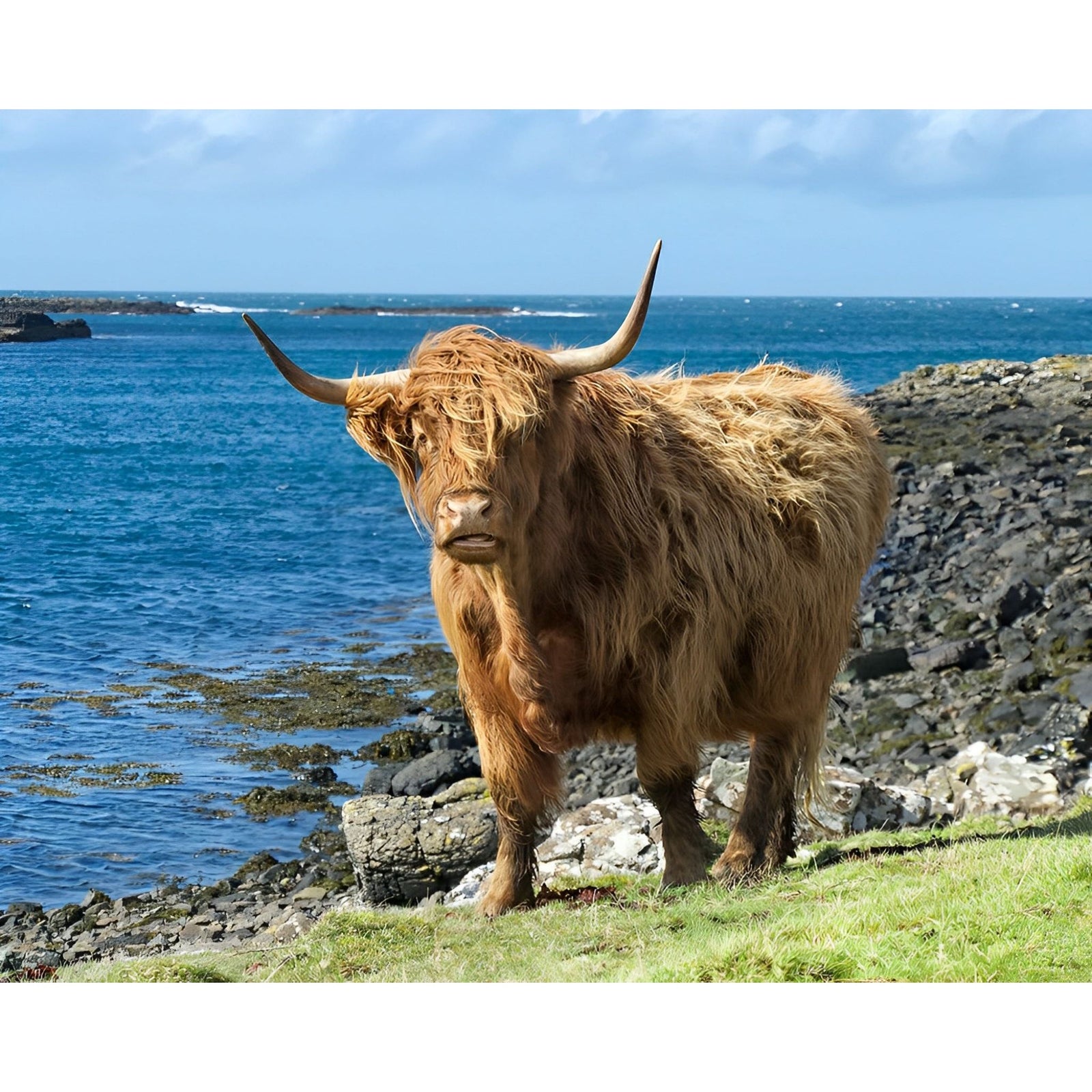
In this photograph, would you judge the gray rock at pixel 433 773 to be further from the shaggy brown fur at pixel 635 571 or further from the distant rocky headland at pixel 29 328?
the distant rocky headland at pixel 29 328

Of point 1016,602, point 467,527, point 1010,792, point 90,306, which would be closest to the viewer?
point 467,527

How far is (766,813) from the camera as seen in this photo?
6.18 m

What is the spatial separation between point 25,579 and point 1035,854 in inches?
592

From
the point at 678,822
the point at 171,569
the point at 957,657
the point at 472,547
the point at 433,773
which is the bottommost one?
the point at 171,569

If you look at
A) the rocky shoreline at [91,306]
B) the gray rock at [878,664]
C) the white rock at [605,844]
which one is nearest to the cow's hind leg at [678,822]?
the white rock at [605,844]

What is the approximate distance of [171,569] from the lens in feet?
65.2

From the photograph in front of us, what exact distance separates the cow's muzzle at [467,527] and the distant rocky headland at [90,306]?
30.7m

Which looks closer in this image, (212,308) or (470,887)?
(470,887)

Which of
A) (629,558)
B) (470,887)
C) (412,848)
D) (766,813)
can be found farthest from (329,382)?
(412,848)

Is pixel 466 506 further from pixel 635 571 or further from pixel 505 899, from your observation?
pixel 505 899

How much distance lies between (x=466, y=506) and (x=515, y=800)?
5.79 feet

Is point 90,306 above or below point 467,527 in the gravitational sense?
below

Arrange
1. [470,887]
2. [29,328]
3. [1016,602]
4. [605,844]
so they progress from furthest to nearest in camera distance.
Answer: [29,328], [1016,602], [470,887], [605,844]

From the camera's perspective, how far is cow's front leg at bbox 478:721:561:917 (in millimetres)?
5410
